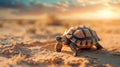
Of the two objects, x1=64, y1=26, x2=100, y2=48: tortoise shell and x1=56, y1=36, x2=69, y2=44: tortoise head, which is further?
x1=56, y1=36, x2=69, y2=44: tortoise head

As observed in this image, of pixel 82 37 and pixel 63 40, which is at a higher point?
pixel 82 37

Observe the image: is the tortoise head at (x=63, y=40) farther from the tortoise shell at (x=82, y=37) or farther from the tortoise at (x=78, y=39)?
the tortoise shell at (x=82, y=37)

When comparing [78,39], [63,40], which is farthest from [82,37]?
[63,40]

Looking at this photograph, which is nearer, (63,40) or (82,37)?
(82,37)

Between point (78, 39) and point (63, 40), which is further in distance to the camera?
point (63, 40)

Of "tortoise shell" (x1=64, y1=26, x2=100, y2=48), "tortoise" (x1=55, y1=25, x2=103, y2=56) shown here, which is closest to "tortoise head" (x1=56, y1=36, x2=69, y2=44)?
"tortoise" (x1=55, y1=25, x2=103, y2=56)

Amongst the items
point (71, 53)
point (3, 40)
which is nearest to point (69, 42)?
point (71, 53)

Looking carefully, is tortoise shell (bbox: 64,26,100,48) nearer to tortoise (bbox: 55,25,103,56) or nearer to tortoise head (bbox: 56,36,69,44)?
tortoise (bbox: 55,25,103,56)

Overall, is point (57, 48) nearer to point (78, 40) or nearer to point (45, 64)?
point (78, 40)

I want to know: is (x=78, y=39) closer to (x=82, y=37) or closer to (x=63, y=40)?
(x=82, y=37)
